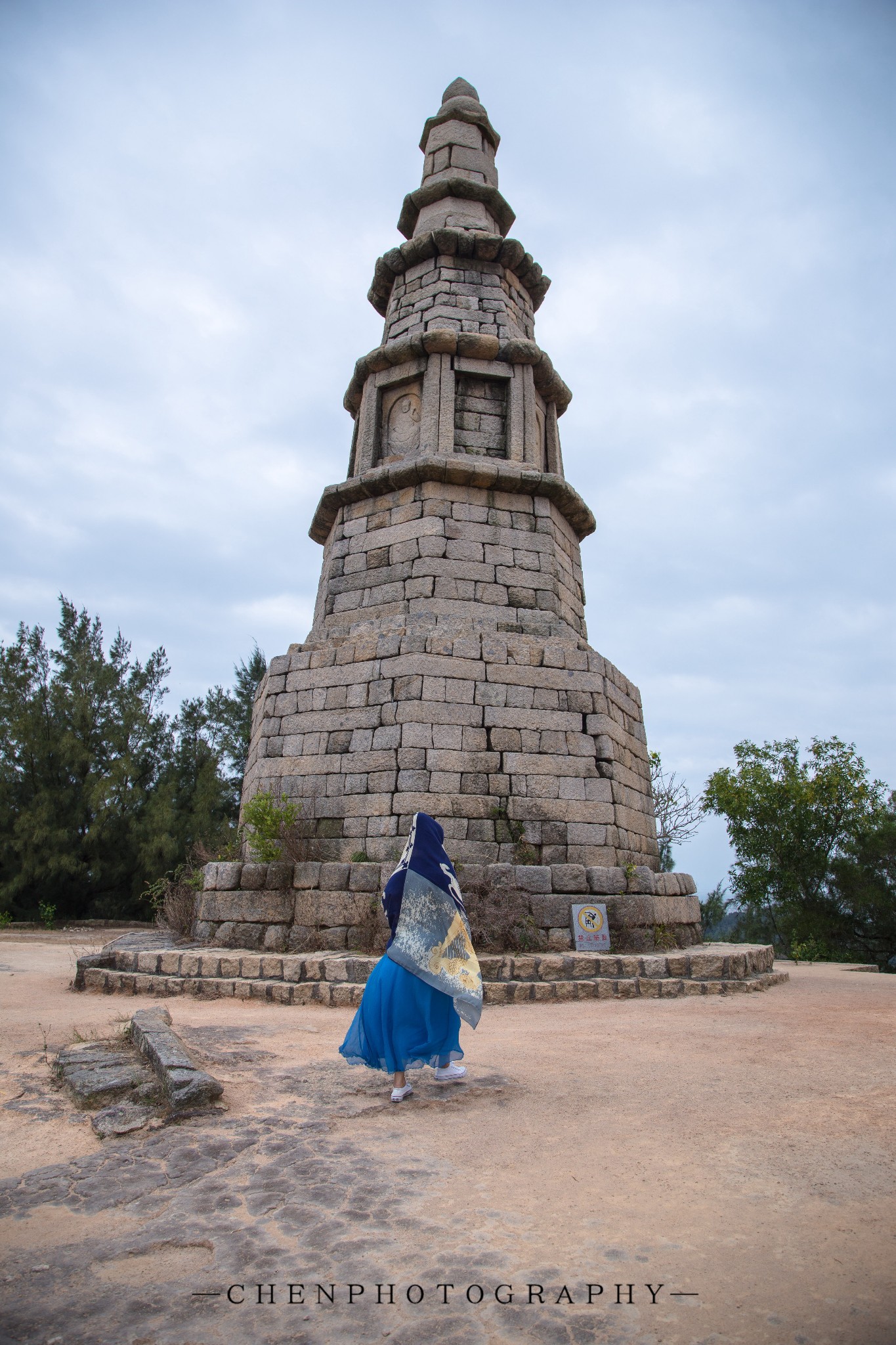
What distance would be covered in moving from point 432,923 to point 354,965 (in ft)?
9.65

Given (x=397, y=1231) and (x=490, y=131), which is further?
(x=490, y=131)

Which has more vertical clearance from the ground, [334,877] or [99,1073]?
[334,877]

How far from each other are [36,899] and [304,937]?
14.1 meters

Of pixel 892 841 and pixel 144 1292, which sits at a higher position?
pixel 892 841

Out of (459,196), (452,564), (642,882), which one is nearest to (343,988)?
(642,882)

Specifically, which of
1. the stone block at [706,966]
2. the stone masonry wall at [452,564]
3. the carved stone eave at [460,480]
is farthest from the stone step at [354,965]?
the carved stone eave at [460,480]

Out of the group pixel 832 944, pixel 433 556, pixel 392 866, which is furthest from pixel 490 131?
pixel 832 944

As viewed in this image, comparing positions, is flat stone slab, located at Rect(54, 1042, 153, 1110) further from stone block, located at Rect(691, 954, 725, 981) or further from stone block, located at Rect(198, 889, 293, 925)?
stone block, located at Rect(691, 954, 725, 981)

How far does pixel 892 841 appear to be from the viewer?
17.4 metres

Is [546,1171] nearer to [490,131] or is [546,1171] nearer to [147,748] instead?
[490,131]

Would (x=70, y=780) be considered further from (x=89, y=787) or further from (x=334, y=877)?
(x=334, y=877)

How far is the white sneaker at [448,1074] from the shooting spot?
3.68 m

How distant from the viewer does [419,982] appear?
11.6 ft

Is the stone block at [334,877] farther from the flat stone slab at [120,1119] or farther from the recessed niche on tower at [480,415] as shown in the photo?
the recessed niche on tower at [480,415]
